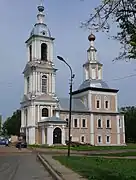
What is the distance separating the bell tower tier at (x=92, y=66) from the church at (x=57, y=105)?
27cm

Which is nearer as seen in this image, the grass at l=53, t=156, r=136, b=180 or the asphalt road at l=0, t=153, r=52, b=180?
the grass at l=53, t=156, r=136, b=180

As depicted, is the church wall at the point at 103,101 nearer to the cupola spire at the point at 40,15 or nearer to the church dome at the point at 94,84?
the church dome at the point at 94,84

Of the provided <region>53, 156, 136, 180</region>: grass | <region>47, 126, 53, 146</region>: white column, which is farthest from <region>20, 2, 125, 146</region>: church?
<region>53, 156, 136, 180</region>: grass

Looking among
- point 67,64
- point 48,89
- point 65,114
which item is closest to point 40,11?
point 48,89

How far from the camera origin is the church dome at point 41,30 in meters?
84.2

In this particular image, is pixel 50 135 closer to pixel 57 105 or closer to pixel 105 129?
pixel 57 105

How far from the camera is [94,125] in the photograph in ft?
273

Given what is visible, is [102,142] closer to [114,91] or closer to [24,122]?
[114,91]

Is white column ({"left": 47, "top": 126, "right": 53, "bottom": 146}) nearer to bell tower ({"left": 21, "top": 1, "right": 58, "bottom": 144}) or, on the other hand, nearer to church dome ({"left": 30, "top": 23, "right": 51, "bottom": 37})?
bell tower ({"left": 21, "top": 1, "right": 58, "bottom": 144})

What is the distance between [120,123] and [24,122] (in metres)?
24.4

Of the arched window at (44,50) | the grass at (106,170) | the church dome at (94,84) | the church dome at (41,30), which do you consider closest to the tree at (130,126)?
the church dome at (94,84)

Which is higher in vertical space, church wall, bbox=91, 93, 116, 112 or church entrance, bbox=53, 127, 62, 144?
church wall, bbox=91, 93, 116, 112

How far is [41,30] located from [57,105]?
19187 mm

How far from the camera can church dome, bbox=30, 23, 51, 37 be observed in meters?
84.2
